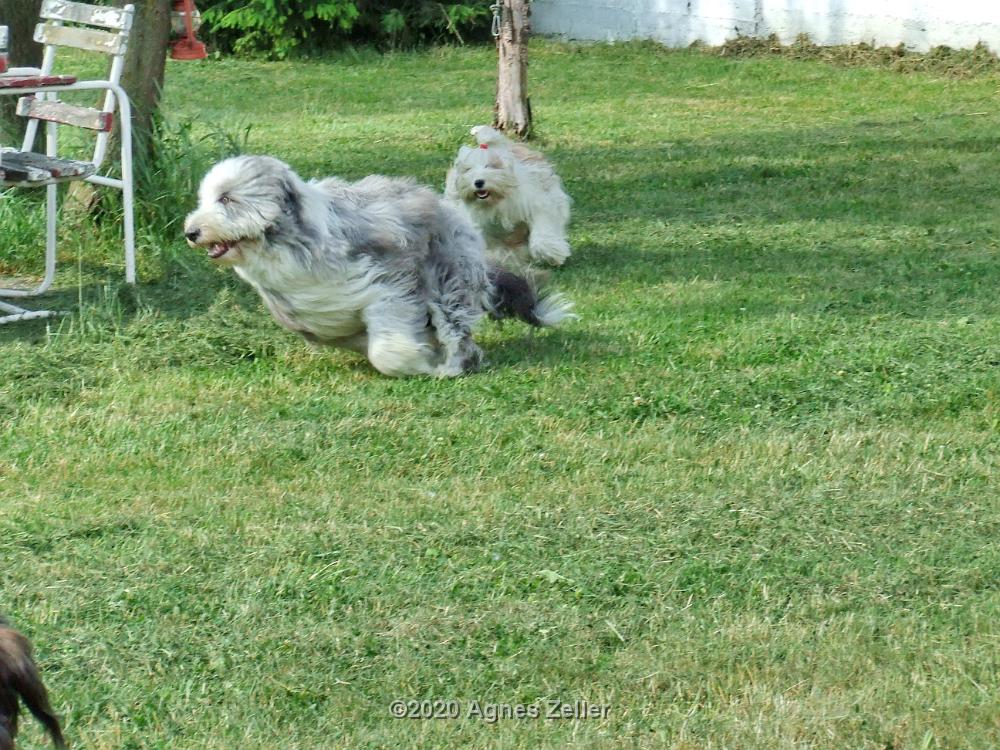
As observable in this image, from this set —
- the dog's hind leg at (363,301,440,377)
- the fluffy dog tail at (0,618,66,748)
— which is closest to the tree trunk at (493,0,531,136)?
the dog's hind leg at (363,301,440,377)

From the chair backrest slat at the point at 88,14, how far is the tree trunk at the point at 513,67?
5.72 metres

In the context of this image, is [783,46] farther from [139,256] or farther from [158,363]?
[158,363]

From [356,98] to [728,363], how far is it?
11694mm

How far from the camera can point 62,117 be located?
8.10 meters

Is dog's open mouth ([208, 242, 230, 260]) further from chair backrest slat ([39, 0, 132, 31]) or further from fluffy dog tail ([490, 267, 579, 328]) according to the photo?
chair backrest slat ([39, 0, 132, 31])

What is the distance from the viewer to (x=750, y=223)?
10.0 metres

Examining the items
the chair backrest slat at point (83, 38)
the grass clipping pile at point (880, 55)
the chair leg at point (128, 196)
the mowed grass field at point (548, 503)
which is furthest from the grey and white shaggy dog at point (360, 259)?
the grass clipping pile at point (880, 55)

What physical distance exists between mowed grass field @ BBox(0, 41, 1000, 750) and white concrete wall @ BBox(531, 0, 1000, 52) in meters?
8.71

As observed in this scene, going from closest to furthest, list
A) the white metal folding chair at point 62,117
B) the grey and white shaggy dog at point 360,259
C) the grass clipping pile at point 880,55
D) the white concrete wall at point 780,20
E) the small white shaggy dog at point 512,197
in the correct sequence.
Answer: the grey and white shaggy dog at point 360,259, the white metal folding chair at point 62,117, the small white shaggy dog at point 512,197, the grass clipping pile at point 880,55, the white concrete wall at point 780,20

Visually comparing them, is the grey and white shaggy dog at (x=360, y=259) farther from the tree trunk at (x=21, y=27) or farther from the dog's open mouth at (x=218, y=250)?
the tree trunk at (x=21, y=27)

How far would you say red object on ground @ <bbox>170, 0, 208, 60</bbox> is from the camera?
935 centimetres

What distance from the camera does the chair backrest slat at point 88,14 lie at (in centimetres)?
824

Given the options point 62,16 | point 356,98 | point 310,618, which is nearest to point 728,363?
point 310,618

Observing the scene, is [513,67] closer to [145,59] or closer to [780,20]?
[145,59]
